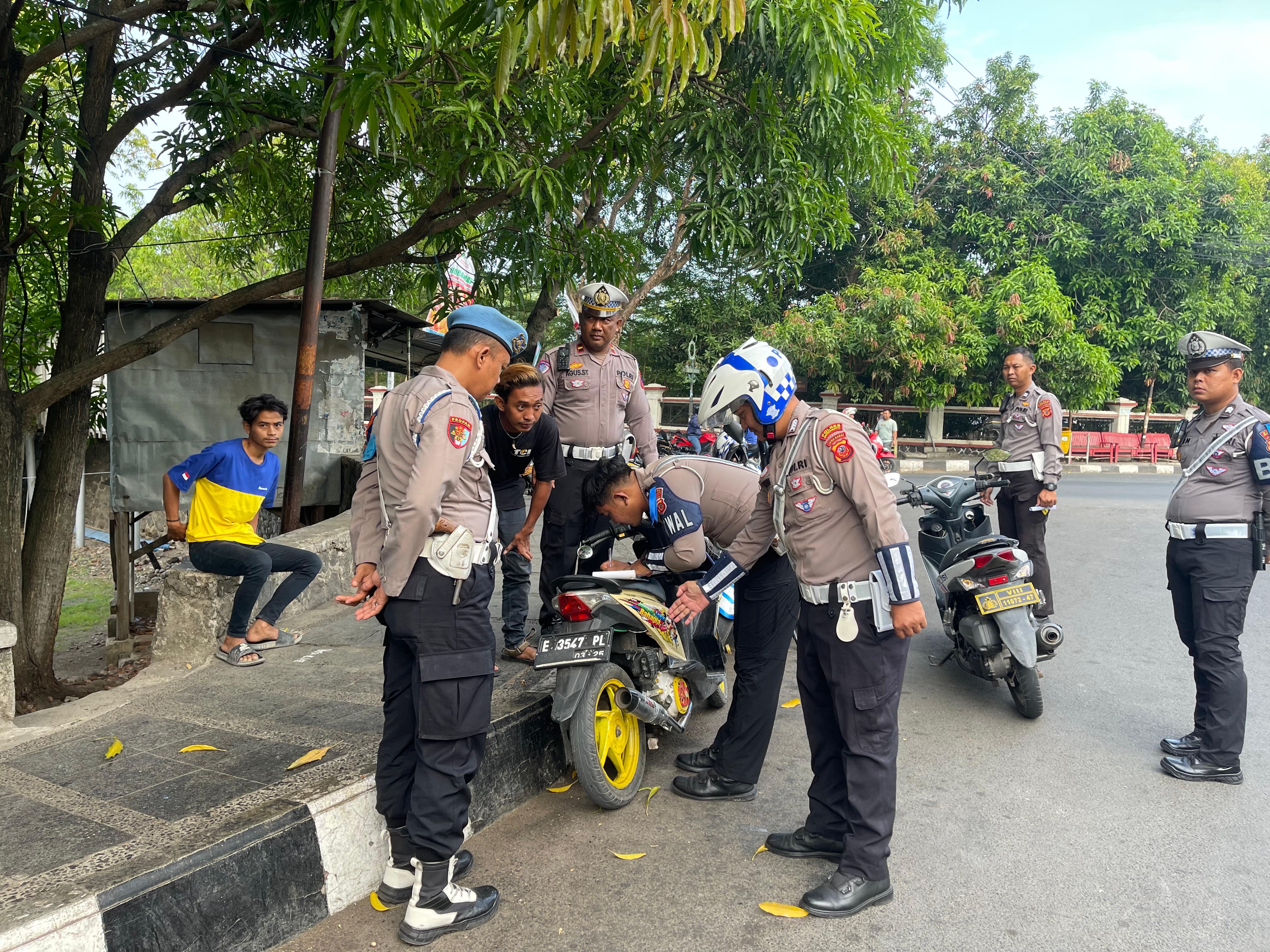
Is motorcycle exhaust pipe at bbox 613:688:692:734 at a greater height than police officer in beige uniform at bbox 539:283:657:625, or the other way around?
A: police officer in beige uniform at bbox 539:283:657:625

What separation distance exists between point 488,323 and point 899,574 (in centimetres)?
157

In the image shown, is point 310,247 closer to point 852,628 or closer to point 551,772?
point 551,772

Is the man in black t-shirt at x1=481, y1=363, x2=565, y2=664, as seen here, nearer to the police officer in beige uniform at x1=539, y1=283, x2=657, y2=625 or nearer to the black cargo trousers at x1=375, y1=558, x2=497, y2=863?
the police officer in beige uniform at x1=539, y1=283, x2=657, y2=625

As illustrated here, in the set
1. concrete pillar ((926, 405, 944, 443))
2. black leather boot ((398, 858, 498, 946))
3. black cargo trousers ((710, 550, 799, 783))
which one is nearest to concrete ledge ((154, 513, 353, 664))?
black leather boot ((398, 858, 498, 946))

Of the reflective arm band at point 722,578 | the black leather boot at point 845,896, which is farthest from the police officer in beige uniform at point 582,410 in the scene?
the black leather boot at point 845,896

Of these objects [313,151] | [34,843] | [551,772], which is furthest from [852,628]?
[313,151]

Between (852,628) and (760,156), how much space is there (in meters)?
4.38

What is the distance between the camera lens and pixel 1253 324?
25516 millimetres

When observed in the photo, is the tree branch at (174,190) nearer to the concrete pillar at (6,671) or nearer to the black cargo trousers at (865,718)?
the concrete pillar at (6,671)

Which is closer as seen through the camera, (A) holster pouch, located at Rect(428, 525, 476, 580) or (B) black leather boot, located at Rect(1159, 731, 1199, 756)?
(A) holster pouch, located at Rect(428, 525, 476, 580)

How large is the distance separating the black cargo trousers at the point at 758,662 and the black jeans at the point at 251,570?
2660mm

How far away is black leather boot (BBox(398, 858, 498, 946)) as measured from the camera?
8.85ft

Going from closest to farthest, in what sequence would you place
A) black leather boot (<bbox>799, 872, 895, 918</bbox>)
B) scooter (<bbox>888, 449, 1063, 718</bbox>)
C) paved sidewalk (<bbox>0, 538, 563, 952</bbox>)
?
paved sidewalk (<bbox>0, 538, 563, 952</bbox>), black leather boot (<bbox>799, 872, 895, 918</bbox>), scooter (<bbox>888, 449, 1063, 718</bbox>)

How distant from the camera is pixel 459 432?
106 inches
